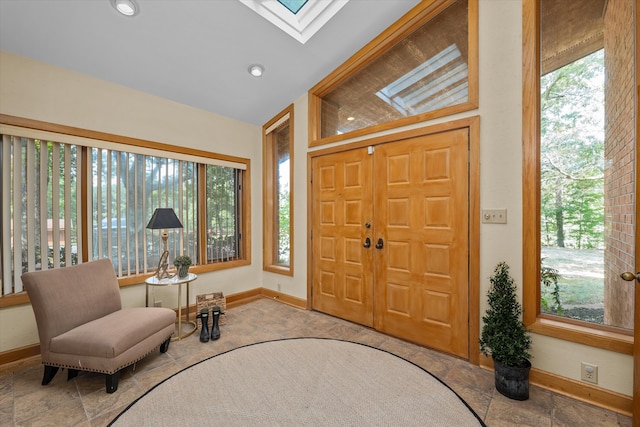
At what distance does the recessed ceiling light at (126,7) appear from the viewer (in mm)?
2037

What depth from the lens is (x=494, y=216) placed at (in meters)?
2.18

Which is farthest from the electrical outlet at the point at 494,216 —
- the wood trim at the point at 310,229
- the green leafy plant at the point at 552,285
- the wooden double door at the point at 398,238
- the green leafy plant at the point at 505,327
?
the wood trim at the point at 310,229

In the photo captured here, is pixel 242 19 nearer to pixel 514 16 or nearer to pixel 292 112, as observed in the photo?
pixel 292 112

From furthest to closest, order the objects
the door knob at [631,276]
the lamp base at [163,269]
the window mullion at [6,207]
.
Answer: the lamp base at [163,269] < the window mullion at [6,207] < the door knob at [631,276]

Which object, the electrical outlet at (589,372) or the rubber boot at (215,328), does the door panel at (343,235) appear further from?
the electrical outlet at (589,372)

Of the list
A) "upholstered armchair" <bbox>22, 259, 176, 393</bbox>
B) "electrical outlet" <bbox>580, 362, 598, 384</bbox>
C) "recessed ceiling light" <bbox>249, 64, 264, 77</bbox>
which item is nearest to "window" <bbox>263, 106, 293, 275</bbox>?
"recessed ceiling light" <bbox>249, 64, 264, 77</bbox>

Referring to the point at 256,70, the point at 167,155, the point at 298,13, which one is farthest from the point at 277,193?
the point at 298,13

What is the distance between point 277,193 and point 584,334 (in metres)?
3.60

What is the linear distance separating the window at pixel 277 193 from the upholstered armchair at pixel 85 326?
1.95m

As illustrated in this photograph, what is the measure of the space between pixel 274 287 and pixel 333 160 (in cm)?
210

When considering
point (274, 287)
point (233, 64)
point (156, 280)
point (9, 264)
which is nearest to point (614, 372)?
point (274, 287)

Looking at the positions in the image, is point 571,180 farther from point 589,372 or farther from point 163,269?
point 163,269

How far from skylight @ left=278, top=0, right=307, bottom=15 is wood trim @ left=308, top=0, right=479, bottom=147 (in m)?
0.85

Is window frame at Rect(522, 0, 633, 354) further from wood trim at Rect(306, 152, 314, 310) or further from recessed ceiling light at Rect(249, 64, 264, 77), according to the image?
recessed ceiling light at Rect(249, 64, 264, 77)
